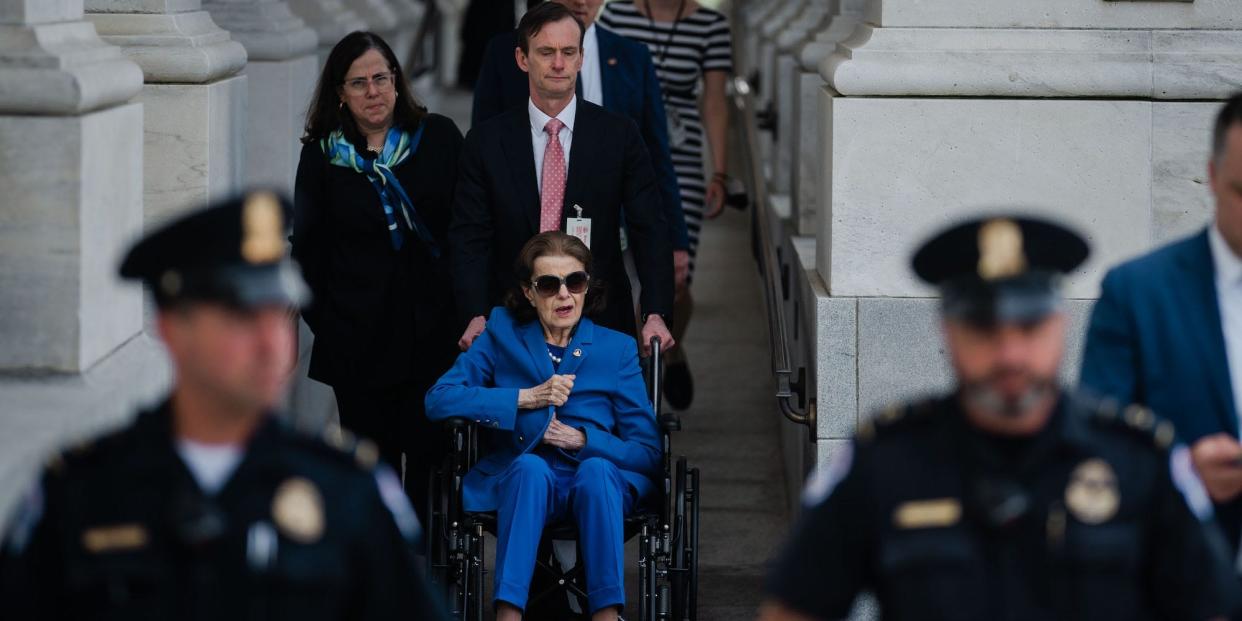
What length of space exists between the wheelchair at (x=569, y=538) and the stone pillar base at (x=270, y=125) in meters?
2.62

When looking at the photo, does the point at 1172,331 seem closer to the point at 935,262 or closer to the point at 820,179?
the point at 935,262

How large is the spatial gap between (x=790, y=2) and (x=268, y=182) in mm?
4689

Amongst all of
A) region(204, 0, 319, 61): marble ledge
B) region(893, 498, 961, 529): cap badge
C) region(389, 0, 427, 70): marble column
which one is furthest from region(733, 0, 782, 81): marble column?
region(893, 498, 961, 529): cap badge

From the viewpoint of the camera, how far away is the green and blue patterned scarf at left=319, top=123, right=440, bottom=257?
6664 millimetres

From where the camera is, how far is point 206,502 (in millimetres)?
2994

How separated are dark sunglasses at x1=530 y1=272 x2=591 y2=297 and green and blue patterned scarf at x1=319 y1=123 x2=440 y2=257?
0.77 meters

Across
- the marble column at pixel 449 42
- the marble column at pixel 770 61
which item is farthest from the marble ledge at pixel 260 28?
the marble column at pixel 449 42

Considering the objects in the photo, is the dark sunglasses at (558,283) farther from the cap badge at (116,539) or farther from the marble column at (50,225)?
the cap badge at (116,539)

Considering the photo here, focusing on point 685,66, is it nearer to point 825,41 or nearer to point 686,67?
point 686,67

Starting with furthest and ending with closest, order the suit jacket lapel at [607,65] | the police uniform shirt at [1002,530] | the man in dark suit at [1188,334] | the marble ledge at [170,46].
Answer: the suit jacket lapel at [607,65] < the marble ledge at [170,46] < the man in dark suit at [1188,334] < the police uniform shirt at [1002,530]

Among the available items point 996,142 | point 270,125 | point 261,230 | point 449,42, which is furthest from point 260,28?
point 449,42

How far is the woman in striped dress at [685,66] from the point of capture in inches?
346

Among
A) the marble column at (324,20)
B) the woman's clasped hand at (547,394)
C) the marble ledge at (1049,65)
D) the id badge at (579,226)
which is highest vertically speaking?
the marble column at (324,20)

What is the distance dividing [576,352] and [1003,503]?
10.2 feet
